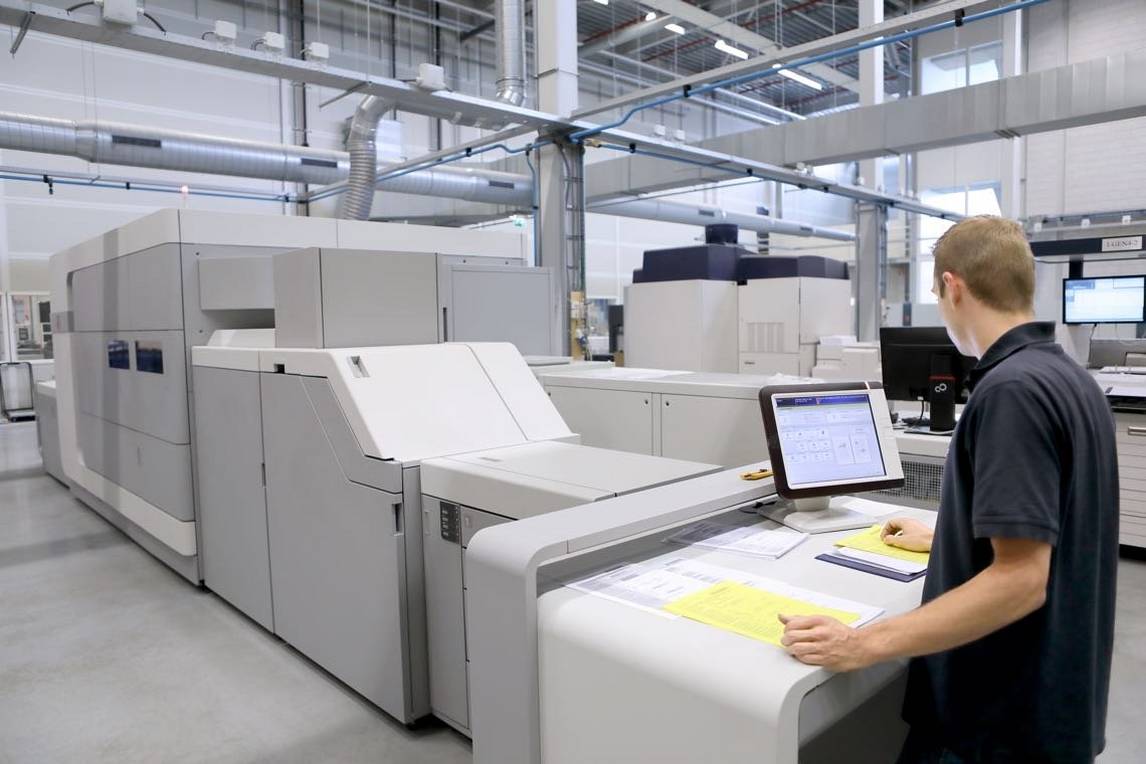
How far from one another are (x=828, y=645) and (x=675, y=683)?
0.20 meters

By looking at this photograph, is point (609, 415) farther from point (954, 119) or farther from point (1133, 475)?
point (954, 119)

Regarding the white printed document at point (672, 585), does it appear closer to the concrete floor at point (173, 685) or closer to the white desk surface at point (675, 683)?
the white desk surface at point (675, 683)

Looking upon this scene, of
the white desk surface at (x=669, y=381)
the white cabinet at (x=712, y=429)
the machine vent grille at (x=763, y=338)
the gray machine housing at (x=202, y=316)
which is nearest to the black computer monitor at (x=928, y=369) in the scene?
the white desk surface at (x=669, y=381)

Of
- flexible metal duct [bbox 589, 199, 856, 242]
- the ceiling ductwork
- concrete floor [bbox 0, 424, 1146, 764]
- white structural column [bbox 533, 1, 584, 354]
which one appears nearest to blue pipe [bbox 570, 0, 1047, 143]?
white structural column [bbox 533, 1, 584, 354]

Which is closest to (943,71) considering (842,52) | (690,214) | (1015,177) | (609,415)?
(1015,177)

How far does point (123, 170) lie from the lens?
7879 mm

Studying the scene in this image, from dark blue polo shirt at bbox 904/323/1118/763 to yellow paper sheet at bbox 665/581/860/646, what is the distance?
A: 0.17 m

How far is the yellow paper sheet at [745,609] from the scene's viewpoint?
3.40 feet

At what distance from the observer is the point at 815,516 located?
5.10ft

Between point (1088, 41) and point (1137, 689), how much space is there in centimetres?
939

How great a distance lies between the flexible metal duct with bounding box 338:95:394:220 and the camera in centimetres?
532

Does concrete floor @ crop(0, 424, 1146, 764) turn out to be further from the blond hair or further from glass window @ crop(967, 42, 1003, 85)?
glass window @ crop(967, 42, 1003, 85)

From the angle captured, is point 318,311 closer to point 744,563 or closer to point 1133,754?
point 744,563

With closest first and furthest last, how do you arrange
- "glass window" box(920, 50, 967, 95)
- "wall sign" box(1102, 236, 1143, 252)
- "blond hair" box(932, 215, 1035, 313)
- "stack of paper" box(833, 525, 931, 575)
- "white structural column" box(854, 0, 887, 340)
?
"blond hair" box(932, 215, 1035, 313) → "stack of paper" box(833, 525, 931, 575) → "wall sign" box(1102, 236, 1143, 252) → "white structural column" box(854, 0, 887, 340) → "glass window" box(920, 50, 967, 95)
